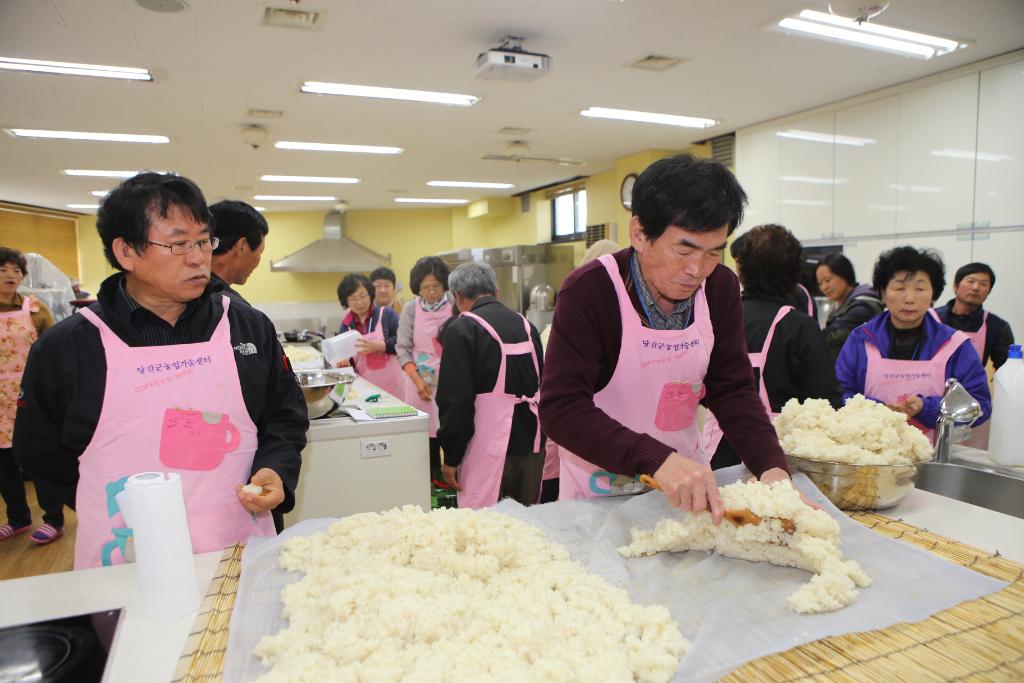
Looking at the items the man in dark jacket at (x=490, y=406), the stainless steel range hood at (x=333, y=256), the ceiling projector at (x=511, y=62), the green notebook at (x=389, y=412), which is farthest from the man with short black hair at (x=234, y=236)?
the stainless steel range hood at (x=333, y=256)

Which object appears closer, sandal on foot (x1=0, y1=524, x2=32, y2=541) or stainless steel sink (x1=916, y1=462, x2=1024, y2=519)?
stainless steel sink (x1=916, y1=462, x2=1024, y2=519)

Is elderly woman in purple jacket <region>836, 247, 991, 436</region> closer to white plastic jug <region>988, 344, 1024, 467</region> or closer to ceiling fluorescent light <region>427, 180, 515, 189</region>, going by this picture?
white plastic jug <region>988, 344, 1024, 467</region>

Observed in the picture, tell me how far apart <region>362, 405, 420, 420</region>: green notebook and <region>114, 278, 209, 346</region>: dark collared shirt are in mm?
1215

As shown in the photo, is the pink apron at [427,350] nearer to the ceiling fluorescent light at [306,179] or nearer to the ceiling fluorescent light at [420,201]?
the ceiling fluorescent light at [306,179]

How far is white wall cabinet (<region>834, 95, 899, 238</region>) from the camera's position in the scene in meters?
5.05

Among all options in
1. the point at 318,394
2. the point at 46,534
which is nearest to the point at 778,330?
the point at 318,394

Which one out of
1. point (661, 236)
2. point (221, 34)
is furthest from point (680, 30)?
point (661, 236)

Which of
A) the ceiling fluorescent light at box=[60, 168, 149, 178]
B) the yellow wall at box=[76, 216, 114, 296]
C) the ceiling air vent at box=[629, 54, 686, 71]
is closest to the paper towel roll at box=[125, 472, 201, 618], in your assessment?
the ceiling air vent at box=[629, 54, 686, 71]

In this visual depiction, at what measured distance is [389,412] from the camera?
277 centimetres

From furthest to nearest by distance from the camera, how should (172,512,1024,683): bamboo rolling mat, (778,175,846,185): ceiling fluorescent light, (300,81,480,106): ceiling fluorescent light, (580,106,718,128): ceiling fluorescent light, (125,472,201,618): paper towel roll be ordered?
1. (580,106,718,128): ceiling fluorescent light
2. (778,175,846,185): ceiling fluorescent light
3. (300,81,480,106): ceiling fluorescent light
4. (125,472,201,618): paper towel roll
5. (172,512,1024,683): bamboo rolling mat

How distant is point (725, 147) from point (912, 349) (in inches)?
189

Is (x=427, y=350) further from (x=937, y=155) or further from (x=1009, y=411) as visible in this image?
(x=937, y=155)

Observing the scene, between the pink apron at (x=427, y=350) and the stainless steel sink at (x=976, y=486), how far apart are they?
3.26 m

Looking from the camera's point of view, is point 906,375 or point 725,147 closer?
point 906,375
